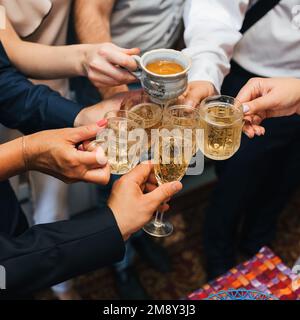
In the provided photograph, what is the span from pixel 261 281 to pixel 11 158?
0.86 m

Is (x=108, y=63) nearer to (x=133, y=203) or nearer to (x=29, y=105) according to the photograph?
(x=29, y=105)

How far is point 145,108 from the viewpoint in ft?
4.55

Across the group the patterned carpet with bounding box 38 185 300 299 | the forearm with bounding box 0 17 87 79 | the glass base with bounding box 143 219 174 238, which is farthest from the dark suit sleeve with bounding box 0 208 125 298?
the patterned carpet with bounding box 38 185 300 299

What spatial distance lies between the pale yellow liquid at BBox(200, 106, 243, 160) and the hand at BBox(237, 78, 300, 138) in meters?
0.10

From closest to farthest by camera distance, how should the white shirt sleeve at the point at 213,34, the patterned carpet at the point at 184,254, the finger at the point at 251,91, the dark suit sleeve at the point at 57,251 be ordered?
1. the dark suit sleeve at the point at 57,251
2. the finger at the point at 251,91
3. the white shirt sleeve at the point at 213,34
4. the patterned carpet at the point at 184,254

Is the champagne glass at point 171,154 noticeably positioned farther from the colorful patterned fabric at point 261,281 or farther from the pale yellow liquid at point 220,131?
the colorful patterned fabric at point 261,281

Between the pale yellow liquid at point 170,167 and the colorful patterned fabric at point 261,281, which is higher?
the pale yellow liquid at point 170,167

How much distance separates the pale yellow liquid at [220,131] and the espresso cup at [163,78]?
0.12 metres

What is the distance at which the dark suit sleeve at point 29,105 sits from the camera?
4.83 feet

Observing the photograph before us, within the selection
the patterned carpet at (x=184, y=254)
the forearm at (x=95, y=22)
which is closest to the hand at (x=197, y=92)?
the forearm at (x=95, y=22)

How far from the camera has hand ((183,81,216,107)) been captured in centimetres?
141

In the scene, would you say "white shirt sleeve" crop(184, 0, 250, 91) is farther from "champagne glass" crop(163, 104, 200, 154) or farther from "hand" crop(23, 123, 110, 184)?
"hand" crop(23, 123, 110, 184)
